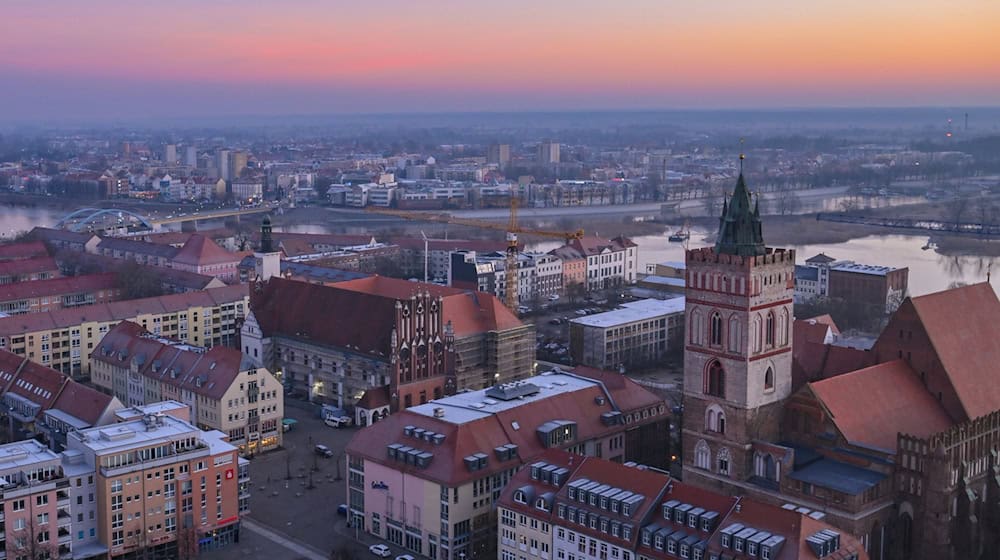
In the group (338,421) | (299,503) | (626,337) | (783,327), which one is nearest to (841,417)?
(783,327)

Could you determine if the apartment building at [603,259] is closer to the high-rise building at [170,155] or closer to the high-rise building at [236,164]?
the high-rise building at [236,164]

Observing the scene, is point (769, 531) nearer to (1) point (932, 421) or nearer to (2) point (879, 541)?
(2) point (879, 541)

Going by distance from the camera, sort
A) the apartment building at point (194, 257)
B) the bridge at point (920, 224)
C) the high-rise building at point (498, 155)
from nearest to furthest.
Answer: the apartment building at point (194, 257), the bridge at point (920, 224), the high-rise building at point (498, 155)

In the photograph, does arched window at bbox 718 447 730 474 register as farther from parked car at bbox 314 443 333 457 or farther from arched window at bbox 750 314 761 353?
parked car at bbox 314 443 333 457

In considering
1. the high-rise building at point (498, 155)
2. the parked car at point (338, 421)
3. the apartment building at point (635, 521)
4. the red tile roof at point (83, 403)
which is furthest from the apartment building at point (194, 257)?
the high-rise building at point (498, 155)

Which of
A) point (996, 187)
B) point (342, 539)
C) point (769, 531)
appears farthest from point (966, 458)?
point (996, 187)

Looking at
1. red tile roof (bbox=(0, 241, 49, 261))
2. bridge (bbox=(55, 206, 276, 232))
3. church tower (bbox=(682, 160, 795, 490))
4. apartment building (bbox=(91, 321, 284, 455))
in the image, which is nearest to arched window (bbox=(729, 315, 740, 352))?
church tower (bbox=(682, 160, 795, 490))

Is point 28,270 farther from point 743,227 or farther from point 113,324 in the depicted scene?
point 743,227
